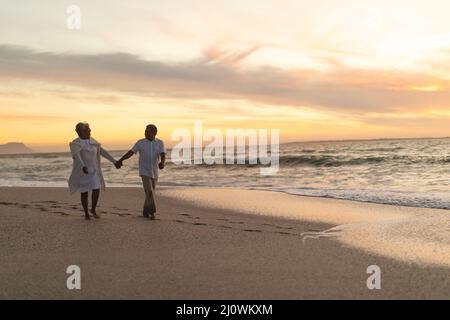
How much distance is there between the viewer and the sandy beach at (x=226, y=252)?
14.8 feet

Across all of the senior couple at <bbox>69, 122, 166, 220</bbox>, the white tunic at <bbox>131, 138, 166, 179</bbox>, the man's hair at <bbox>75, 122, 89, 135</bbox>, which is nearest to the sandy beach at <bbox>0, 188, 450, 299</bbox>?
the senior couple at <bbox>69, 122, 166, 220</bbox>

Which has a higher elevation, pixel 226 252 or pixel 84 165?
pixel 84 165

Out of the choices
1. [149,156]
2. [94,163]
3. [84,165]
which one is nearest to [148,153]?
[149,156]

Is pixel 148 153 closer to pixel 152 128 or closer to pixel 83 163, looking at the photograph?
pixel 152 128

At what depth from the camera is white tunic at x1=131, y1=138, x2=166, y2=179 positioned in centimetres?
909

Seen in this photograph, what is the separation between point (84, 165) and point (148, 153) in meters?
1.24

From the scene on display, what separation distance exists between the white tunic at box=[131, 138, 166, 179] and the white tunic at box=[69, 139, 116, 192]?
33.0 inches

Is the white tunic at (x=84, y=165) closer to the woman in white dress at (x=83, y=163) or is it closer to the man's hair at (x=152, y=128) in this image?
the woman in white dress at (x=83, y=163)

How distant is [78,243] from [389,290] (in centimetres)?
423

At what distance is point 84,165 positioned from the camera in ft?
28.1

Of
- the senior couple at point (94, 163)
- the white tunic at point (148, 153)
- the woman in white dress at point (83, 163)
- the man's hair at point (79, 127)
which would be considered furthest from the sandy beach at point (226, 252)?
the man's hair at point (79, 127)

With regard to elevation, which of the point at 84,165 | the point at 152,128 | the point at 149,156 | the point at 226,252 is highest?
the point at 152,128

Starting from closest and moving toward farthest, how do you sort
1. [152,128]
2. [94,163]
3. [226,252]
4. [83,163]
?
[226,252], [83,163], [94,163], [152,128]
